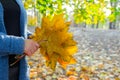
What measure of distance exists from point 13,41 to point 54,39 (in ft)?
0.90

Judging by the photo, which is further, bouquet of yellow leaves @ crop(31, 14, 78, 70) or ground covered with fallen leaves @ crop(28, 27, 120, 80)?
ground covered with fallen leaves @ crop(28, 27, 120, 80)

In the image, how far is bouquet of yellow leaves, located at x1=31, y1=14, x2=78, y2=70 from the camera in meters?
2.35

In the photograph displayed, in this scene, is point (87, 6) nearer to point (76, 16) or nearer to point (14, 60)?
point (76, 16)

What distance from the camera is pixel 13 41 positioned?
2.29m

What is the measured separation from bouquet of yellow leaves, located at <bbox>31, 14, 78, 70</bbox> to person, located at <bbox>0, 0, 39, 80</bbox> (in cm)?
8

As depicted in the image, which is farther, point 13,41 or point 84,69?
point 84,69

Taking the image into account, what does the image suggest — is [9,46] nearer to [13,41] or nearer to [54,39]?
[13,41]

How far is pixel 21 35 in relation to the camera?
254 centimetres

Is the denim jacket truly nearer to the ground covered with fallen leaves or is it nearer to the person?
the person

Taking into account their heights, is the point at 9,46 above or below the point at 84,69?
above

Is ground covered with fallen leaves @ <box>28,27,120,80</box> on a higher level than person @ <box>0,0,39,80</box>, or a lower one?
lower

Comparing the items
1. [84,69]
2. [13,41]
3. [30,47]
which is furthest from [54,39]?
[84,69]

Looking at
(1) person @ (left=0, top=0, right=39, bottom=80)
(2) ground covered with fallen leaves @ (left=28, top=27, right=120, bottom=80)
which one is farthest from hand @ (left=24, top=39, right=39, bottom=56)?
(2) ground covered with fallen leaves @ (left=28, top=27, right=120, bottom=80)

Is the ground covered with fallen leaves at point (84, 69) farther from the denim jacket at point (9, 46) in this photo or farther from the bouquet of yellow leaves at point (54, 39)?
the bouquet of yellow leaves at point (54, 39)
